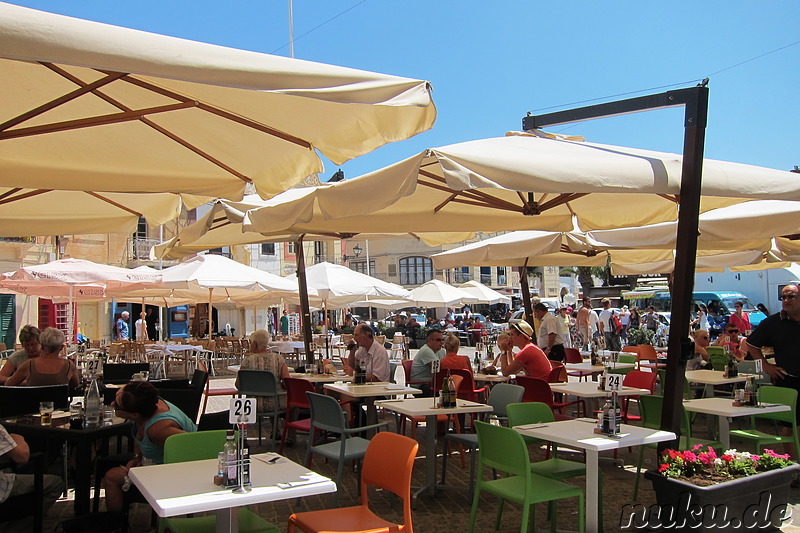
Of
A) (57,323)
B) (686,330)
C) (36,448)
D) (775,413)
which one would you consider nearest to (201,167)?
(36,448)

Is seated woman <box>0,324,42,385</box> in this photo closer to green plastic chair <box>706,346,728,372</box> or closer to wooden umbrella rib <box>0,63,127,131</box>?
wooden umbrella rib <box>0,63,127,131</box>

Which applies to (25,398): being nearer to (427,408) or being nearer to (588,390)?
(427,408)

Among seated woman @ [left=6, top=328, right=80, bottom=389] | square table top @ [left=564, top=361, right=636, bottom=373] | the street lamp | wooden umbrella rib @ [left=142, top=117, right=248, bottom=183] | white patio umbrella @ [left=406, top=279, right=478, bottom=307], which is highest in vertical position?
the street lamp

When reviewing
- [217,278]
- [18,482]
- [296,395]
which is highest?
[217,278]

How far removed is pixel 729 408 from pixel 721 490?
183cm

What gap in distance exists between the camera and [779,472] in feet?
14.0

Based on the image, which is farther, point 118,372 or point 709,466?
point 118,372

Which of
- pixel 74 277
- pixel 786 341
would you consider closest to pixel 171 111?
pixel 786 341

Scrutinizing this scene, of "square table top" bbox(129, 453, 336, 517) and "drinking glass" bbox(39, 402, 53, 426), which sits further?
"drinking glass" bbox(39, 402, 53, 426)

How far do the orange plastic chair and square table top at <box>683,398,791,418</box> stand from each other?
9.77 feet

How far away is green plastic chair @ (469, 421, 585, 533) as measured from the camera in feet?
13.3

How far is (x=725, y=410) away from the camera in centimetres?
546

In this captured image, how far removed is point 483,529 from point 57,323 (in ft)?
84.8

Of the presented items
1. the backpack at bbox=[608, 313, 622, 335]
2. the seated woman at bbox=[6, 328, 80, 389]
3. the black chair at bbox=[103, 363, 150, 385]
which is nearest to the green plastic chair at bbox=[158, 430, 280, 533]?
the seated woman at bbox=[6, 328, 80, 389]
